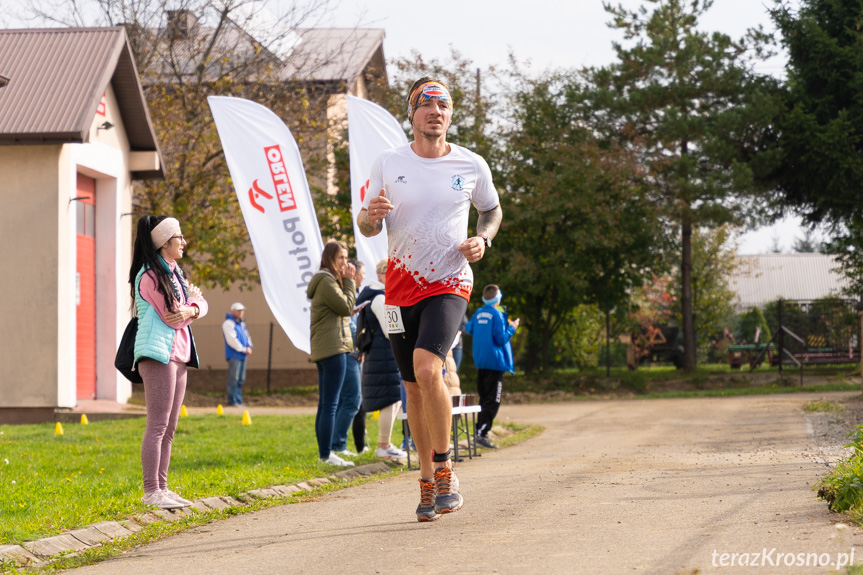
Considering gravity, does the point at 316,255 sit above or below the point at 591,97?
below

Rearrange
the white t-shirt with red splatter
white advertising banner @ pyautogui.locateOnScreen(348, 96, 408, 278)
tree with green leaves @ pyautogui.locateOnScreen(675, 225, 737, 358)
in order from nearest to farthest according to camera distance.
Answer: the white t-shirt with red splatter < white advertising banner @ pyautogui.locateOnScreen(348, 96, 408, 278) < tree with green leaves @ pyautogui.locateOnScreen(675, 225, 737, 358)

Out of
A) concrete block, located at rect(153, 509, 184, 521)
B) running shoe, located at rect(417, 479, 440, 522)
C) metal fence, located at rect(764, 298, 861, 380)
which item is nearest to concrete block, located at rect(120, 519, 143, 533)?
concrete block, located at rect(153, 509, 184, 521)

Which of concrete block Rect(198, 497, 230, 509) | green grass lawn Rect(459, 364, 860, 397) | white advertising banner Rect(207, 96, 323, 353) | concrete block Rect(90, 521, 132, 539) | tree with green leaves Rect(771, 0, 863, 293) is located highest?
tree with green leaves Rect(771, 0, 863, 293)

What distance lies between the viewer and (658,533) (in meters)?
4.87

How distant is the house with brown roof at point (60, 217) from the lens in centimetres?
1698

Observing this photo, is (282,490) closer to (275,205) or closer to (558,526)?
(558,526)

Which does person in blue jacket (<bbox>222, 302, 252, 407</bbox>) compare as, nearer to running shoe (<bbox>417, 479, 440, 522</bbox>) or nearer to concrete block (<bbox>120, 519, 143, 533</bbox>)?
concrete block (<bbox>120, 519, 143, 533</bbox>)

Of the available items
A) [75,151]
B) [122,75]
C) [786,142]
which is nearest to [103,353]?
[75,151]

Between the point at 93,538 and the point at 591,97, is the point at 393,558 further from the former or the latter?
the point at 591,97

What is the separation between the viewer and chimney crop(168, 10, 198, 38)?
969 inches

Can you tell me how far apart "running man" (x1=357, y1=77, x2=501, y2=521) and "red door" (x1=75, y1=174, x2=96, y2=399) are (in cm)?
1362

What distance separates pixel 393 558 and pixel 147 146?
17.0m

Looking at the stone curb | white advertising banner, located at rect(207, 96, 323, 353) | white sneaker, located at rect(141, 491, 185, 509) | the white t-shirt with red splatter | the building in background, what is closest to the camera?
the stone curb

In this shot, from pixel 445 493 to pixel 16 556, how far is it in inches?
88.0
